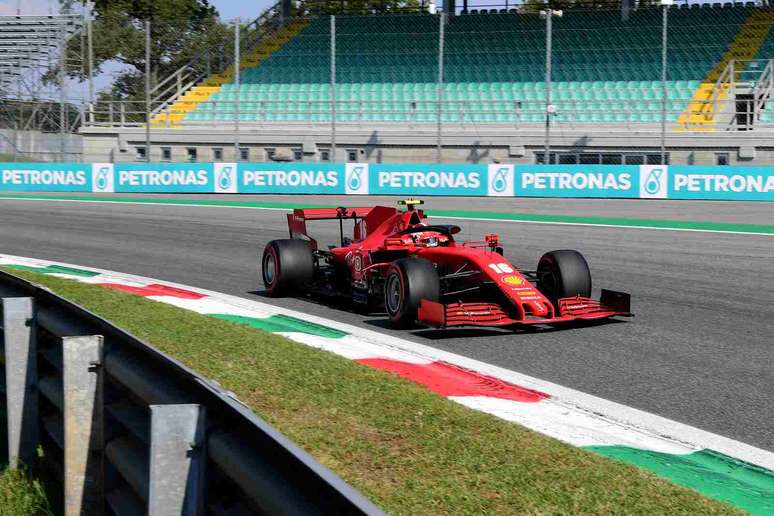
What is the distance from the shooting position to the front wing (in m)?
8.99

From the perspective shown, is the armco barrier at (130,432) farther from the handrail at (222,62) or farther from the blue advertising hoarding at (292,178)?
the handrail at (222,62)

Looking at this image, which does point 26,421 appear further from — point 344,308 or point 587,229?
point 587,229

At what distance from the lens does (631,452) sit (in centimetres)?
562

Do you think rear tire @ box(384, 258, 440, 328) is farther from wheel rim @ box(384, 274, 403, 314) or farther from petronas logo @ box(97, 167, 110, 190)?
petronas logo @ box(97, 167, 110, 190)

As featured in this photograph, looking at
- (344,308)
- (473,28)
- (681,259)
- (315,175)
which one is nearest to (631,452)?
(344,308)

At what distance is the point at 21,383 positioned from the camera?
16.4 feet

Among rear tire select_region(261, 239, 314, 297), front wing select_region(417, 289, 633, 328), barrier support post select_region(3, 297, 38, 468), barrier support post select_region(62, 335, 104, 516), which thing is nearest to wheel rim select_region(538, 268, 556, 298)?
front wing select_region(417, 289, 633, 328)

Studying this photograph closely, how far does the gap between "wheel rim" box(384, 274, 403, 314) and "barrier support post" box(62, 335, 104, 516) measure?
5338 millimetres

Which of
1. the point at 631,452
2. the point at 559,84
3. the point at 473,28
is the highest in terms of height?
the point at 473,28

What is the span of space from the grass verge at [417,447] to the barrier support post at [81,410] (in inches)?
44.0

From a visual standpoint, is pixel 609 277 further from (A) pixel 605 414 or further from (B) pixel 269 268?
(A) pixel 605 414

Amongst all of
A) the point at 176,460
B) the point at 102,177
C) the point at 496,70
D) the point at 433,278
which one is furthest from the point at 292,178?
the point at 176,460

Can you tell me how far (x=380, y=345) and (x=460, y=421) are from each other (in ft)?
10.2

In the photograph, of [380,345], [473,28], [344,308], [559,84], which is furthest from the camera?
[473,28]
